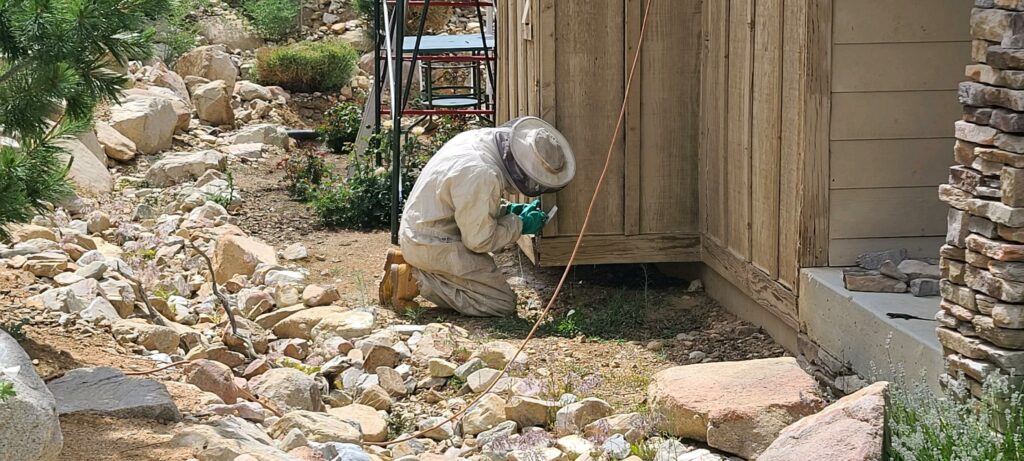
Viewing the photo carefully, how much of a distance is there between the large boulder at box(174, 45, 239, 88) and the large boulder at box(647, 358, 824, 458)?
37.7 ft

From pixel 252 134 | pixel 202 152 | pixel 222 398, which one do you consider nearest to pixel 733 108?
pixel 222 398

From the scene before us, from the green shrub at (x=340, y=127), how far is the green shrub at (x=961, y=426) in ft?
31.8

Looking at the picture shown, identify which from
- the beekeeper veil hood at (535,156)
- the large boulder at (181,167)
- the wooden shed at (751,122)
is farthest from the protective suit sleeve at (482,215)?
the large boulder at (181,167)

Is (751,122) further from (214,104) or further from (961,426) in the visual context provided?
(214,104)

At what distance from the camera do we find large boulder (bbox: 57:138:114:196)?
10.6 meters

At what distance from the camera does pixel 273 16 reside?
59.1ft

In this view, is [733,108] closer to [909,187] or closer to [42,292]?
[909,187]

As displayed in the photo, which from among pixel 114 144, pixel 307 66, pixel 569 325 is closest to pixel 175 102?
pixel 114 144

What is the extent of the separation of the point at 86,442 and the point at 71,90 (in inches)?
59.3

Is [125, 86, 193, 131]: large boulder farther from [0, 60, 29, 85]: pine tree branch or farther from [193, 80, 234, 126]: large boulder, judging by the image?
[0, 60, 29, 85]: pine tree branch

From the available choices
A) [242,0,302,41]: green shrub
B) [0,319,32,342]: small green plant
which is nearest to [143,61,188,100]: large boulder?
[242,0,302,41]: green shrub

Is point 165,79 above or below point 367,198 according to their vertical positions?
above

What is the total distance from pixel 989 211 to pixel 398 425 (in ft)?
9.47

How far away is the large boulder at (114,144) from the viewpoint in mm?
11938
